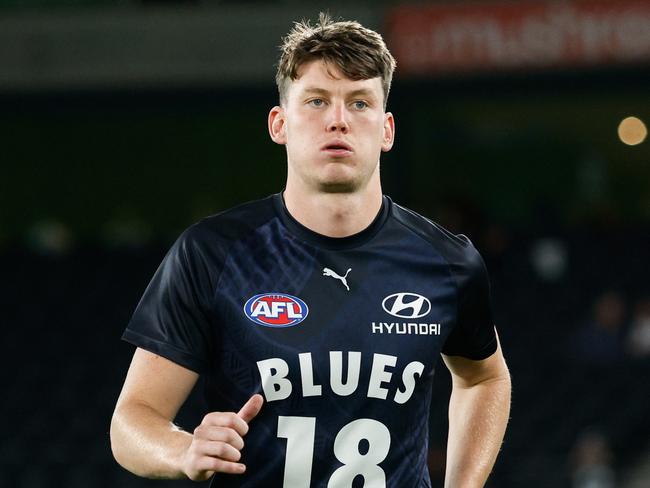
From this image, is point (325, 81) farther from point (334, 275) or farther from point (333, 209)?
point (334, 275)

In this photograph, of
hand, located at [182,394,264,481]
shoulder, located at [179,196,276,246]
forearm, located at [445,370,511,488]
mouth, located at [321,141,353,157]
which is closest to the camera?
hand, located at [182,394,264,481]

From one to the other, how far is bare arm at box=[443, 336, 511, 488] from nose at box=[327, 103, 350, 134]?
83 cm

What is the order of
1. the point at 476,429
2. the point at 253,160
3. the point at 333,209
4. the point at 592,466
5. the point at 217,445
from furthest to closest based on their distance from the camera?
the point at 253,160
the point at 592,466
the point at 476,429
the point at 333,209
the point at 217,445

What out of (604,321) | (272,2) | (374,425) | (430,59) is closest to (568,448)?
(604,321)

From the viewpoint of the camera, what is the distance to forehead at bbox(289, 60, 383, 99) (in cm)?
313

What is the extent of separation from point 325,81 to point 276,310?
0.59 meters

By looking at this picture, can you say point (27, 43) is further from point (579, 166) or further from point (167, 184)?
point (579, 166)

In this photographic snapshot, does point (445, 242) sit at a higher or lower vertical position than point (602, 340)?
higher

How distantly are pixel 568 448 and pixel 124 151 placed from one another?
915 centimetres

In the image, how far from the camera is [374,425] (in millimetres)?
3180

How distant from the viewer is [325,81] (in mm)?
3135

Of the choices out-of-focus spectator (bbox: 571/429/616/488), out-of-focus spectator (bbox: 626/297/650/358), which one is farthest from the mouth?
out-of-focus spectator (bbox: 626/297/650/358)

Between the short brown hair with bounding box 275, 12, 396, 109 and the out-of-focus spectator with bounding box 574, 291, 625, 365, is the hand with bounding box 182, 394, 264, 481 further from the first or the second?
the out-of-focus spectator with bounding box 574, 291, 625, 365

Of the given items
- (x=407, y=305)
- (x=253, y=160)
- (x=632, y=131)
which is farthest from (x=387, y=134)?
(x=253, y=160)
